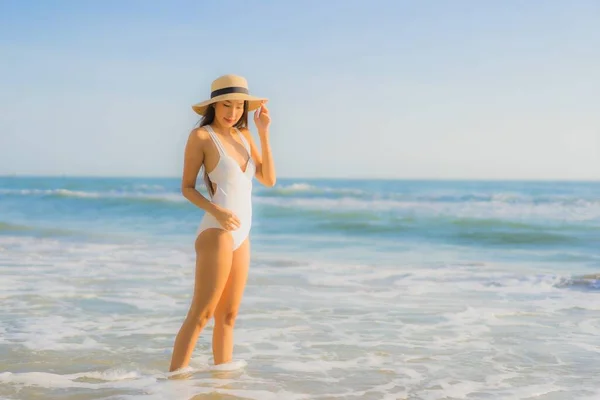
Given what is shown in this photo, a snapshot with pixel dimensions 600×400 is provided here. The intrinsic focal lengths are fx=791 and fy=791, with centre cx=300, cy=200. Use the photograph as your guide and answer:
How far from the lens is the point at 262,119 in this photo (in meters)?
4.64

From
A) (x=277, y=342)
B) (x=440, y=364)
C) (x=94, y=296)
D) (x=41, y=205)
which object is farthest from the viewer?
(x=41, y=205)

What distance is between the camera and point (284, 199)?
34.6 meters

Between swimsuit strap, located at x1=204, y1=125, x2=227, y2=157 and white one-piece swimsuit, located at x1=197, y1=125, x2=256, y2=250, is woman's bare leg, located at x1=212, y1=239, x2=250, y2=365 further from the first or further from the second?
swimsuit strap, located at x1=204, y1=125, x2=227, y2=157

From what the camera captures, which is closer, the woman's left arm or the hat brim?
the hat brim

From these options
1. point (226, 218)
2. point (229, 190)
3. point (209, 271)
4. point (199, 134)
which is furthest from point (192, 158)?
point (209, 271)

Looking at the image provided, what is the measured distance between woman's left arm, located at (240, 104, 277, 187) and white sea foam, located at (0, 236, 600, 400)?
1270 millimetres

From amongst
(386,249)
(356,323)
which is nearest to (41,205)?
(386,249)

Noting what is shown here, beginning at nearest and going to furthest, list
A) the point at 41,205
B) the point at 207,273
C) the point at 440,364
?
the point at 207,273 → the point at 440,364 → the point at 41,205

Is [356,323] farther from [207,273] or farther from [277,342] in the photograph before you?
[207,273]

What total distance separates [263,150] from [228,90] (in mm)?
425

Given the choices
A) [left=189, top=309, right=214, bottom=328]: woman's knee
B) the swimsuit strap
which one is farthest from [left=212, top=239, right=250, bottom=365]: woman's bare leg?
the swimsuit strap

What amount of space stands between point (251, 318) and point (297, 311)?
0.55m

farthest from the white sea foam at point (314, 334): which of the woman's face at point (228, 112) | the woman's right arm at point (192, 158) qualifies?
the woman's face at point (228, 112)

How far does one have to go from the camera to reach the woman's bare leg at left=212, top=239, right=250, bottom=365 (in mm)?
4543
